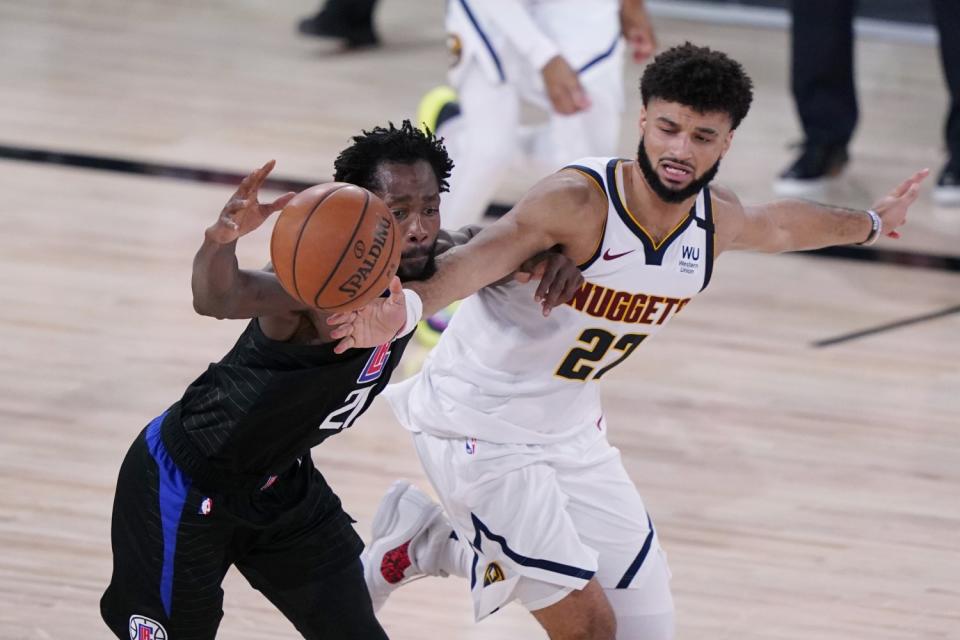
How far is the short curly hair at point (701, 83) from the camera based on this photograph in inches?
129

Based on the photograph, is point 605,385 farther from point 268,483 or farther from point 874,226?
point 268,483

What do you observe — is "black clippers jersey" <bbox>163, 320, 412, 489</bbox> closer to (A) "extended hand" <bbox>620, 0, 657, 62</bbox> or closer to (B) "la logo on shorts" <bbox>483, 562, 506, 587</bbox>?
(B) "la logo on shorts" <bbox>483, 562, 506, 587</bbox>

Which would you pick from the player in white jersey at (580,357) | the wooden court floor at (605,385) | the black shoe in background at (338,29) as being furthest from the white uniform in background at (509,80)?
the black shoe in background at (338,29)

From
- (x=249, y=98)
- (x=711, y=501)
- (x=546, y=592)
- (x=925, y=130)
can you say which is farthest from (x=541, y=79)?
(x=925, y=130)

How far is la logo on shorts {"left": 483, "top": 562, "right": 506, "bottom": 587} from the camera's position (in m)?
3.47

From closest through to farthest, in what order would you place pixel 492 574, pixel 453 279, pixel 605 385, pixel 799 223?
pixel 453 279 → pixel 492 574 → pixel 799 223 → pixel 605 385

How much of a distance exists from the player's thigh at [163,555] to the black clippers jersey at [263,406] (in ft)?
0.18

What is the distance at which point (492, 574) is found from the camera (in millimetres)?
3494

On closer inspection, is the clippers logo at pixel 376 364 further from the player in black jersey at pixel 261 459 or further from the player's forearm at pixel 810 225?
the player's forearm at pixel 810 225

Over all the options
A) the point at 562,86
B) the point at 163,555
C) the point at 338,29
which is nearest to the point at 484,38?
the point at 562,86

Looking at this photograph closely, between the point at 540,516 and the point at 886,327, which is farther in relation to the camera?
the point at 886,327

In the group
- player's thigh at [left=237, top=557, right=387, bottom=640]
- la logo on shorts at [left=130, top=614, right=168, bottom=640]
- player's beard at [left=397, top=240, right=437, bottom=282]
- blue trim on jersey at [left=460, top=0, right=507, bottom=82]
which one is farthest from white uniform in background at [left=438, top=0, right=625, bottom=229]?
la logo on shorts at [left=130, top=614, right=168, bottom=640]

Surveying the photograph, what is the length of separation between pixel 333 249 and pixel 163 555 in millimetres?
724

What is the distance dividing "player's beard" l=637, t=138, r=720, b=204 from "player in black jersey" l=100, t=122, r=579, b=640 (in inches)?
19.1
